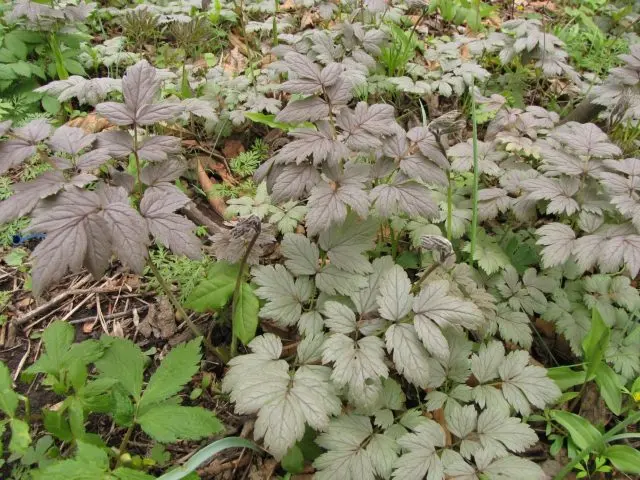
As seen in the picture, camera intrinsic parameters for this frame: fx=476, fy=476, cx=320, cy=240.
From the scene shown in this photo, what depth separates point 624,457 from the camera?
161cm

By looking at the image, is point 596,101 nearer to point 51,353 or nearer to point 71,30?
point 51,353

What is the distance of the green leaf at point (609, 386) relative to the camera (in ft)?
5.76

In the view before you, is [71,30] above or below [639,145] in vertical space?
above

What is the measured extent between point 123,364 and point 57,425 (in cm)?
26

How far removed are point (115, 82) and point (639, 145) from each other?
273cm

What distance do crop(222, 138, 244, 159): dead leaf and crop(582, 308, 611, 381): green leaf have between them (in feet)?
6.51

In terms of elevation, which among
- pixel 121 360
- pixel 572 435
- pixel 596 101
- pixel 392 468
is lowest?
pixel 572 435

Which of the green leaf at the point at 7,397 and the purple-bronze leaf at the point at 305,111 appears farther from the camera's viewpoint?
the purple-bronze leaf at the point at 305,111

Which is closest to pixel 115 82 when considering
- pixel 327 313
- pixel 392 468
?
pixel 327 313

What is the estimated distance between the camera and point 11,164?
1.37 metres

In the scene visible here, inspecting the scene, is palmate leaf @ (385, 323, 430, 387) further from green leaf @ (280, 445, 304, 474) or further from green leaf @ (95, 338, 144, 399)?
green leaf @ (95, 338, 144, 399)

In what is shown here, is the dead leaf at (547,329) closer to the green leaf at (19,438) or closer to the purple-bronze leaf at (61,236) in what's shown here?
the purple-bronze leaf at (61,236)

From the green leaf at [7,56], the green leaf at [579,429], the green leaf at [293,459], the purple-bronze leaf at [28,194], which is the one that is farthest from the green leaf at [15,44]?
the green leaf at [579,429]

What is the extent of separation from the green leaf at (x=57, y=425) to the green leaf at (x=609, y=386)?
6.05 ft
